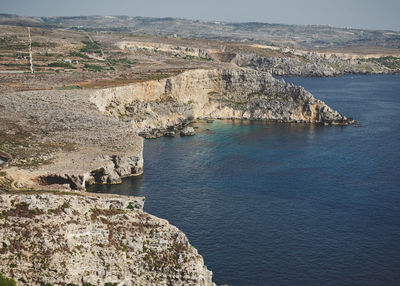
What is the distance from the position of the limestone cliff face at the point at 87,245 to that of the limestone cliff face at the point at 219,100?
72150mm

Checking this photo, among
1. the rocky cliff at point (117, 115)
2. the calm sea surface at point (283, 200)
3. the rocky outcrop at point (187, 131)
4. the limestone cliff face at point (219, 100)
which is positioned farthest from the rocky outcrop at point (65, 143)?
the rocky outcrop at point (187, 131)

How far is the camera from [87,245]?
37.9 metres

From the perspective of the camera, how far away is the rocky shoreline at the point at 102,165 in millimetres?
36719

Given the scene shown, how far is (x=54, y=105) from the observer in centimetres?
9281

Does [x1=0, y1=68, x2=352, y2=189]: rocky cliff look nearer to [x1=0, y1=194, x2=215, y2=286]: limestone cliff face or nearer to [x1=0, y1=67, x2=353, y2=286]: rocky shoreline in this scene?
[x1=0, y1=67, x2=353, y2=286]: rocky shoreline

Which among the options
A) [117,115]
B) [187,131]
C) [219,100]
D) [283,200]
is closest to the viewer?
[283,200]

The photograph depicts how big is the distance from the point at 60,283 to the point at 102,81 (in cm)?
9047

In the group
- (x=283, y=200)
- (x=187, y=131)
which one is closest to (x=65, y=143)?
(x=283, y=200)

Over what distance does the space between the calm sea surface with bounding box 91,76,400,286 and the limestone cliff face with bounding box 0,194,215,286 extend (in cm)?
1224

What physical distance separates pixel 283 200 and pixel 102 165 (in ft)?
92.2

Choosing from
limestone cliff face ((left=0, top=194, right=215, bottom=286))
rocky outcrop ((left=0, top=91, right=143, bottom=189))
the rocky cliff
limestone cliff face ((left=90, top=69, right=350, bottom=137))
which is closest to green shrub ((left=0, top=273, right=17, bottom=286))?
limestone cliff face ((left=0, top=194, right=215, bottom=286))

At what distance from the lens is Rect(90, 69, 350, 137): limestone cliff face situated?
382ft

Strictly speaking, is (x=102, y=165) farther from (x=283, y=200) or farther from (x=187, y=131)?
(x=187, y=131)

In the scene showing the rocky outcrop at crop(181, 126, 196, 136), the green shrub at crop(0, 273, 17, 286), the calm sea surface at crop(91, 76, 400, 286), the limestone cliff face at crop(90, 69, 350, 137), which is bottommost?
the calm sea surface at crop(91, 76, 400, 286)
